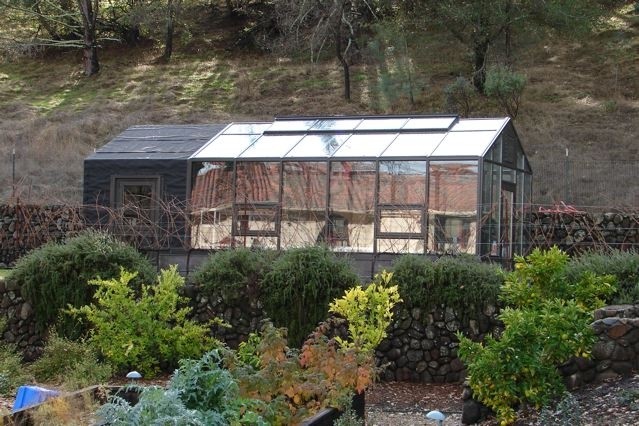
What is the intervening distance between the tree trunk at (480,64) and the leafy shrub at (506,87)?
4.69 feet

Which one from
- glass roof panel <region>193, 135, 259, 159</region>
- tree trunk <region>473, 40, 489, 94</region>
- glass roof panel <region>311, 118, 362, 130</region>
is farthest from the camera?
tree trunk <region>473, 40, 489, 94</region>

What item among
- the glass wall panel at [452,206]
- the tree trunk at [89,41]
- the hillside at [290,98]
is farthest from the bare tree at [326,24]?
the glass wall panel at [452,206]

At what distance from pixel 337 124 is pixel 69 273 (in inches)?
284

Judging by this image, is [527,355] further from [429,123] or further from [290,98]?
[290,98]

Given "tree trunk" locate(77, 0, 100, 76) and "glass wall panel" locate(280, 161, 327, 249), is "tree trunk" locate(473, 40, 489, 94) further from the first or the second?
"tree trunk" locate(77, 0, 100, 76)

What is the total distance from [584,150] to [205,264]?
59.0 feet

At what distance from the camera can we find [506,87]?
96.5ft

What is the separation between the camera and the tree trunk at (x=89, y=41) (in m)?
39.7

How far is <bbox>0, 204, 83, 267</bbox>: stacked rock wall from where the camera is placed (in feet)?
63.5

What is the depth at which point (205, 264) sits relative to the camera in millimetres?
11539

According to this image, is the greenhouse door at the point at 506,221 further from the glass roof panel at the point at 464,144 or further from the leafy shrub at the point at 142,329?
the leafy shrub at the point at 142,329

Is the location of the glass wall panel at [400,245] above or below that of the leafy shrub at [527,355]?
above

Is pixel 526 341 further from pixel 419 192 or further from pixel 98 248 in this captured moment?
pixel 419 192

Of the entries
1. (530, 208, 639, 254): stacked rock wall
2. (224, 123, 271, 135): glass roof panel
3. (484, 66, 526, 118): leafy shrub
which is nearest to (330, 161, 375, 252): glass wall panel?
(224, 123, 271, 135): glass roof panel
